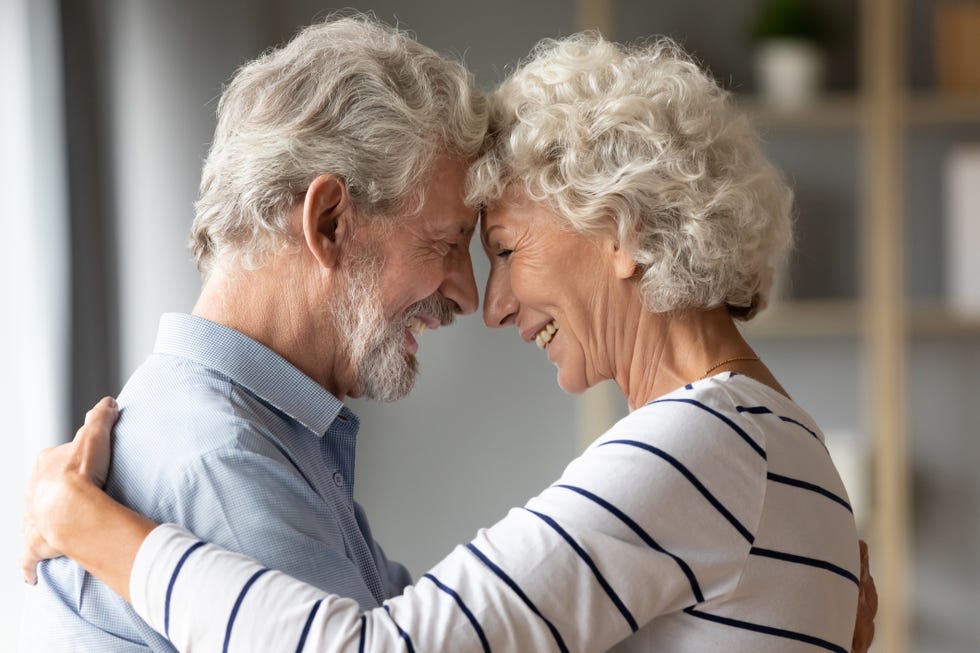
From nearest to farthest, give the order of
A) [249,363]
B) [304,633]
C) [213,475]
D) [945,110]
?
[304,633]
[213,475]
[249,363]
[945,110]

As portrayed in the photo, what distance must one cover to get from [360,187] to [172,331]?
0.93ft

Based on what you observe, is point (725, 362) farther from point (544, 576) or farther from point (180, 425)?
point (180, 425)

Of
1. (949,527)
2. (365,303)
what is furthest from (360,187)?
(949,527)

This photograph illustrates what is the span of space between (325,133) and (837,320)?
227cm

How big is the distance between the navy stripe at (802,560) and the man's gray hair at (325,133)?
60 cm

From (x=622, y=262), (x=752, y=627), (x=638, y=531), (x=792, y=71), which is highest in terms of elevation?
(x=792, y=71)

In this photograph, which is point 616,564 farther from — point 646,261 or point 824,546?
point 646,261

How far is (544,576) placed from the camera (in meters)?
1.06

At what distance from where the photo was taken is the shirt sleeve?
3.39 feet

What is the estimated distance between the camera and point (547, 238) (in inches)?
56.0

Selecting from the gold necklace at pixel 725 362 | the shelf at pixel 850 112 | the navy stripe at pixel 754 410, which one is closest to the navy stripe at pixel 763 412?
the navy stripe at pixel 754 410

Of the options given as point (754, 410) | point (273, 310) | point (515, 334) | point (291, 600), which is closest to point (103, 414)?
point (273, 310)

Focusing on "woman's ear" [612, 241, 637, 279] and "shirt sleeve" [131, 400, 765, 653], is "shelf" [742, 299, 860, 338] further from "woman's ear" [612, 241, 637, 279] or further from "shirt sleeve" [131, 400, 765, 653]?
"shirt sleeve" [131, 400, 765, 653]

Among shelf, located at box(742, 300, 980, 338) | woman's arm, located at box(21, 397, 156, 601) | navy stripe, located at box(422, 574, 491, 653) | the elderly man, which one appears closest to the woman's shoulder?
navy stripe, located at box(422, 574, 491, 653)
